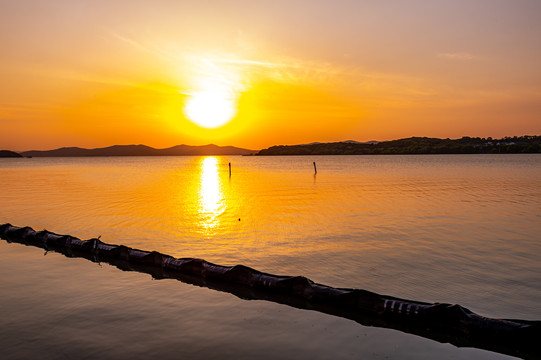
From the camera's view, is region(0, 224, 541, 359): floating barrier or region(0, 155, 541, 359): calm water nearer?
region(0, 224, 541, 359): floating barrier

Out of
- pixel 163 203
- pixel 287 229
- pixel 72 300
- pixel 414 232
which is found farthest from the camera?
pixel 163 203

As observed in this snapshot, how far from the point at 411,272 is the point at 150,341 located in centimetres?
967

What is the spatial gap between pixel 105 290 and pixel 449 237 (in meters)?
16.5

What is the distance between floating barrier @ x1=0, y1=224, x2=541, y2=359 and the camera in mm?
8625

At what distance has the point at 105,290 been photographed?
12367 millimetres

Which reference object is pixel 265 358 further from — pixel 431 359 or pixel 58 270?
pixel 58 270

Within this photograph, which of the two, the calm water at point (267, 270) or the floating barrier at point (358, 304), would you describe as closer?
the floating barrier at point (358, 304)

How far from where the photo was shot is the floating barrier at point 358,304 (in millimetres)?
8625

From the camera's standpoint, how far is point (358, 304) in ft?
34.2

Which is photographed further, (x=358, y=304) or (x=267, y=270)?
(x=267, y=270)

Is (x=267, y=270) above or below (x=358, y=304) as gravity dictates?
below

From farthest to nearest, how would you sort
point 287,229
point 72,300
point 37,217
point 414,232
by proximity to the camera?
point 37,217 → point 287,229 → point 414,232 → point 72,300

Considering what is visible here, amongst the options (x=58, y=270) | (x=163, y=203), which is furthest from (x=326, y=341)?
(x=163, y=203)

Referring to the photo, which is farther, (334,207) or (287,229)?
(334,207)
